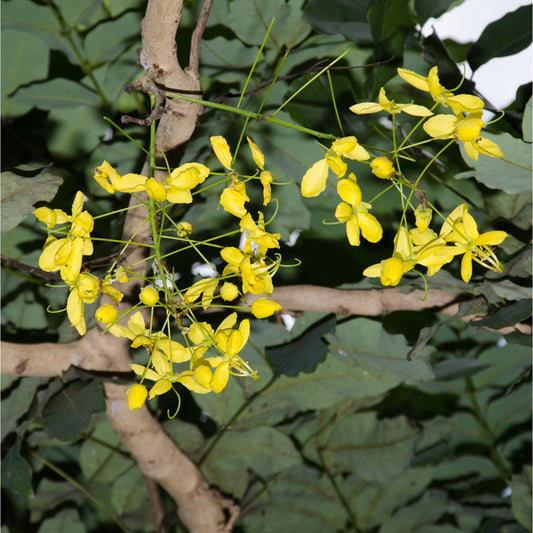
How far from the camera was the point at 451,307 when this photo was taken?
0.41 m

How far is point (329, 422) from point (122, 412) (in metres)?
0.18

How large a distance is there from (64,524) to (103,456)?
0.06m

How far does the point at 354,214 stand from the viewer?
0.28m

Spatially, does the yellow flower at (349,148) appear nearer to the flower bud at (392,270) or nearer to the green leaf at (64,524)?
the flower bud at (392,270)

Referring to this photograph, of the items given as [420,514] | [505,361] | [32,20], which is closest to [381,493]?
[420,514]

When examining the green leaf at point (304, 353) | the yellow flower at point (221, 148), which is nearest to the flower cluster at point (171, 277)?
the yellow flower at point (221, 148)

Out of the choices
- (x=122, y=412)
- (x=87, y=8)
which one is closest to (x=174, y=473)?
(x=122, y=412)

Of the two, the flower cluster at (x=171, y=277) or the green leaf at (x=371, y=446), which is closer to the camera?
the flower cluster at (x=171, y=277)

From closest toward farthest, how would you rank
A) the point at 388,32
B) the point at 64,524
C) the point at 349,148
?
the point at 349,148
the point at 388,32
the point at 64,524

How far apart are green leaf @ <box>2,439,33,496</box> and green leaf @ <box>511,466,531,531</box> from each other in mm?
376

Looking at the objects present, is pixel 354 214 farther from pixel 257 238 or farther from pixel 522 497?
pixel 522 497

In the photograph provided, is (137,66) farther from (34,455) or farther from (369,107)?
(34,455)

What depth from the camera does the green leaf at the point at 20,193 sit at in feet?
1.07

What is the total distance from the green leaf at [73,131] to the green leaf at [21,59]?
0.10 feet
